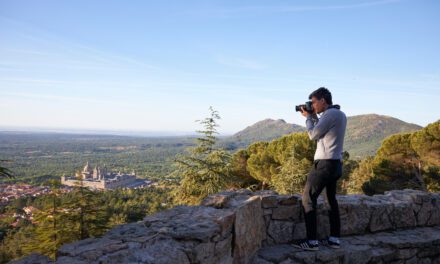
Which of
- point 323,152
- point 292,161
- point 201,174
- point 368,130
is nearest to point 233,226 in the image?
point 323,152

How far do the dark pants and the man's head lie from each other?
2.18ft

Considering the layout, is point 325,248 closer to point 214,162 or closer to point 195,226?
point 195,226

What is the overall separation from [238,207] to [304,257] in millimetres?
1144

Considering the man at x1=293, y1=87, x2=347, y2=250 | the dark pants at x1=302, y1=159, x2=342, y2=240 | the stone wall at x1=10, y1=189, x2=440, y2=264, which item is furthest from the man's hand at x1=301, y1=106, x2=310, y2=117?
the stone wall at x1=10, y1=189, x2=440, y2=264

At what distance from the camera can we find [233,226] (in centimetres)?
337

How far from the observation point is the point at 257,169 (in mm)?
17734

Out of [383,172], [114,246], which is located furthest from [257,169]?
[114,246]

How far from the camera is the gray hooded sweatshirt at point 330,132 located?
3604 millimetres

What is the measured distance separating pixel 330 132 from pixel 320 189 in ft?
2.44

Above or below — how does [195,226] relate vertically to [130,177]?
above

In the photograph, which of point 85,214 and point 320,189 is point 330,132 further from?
point 85,214

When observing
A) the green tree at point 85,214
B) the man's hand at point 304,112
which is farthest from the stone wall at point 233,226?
the green tree at point 85,214

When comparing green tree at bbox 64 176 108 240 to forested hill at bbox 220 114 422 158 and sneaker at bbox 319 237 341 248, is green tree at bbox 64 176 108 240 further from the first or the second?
forested hill at bbox 220 114 422 158

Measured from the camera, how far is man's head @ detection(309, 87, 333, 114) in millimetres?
3775
